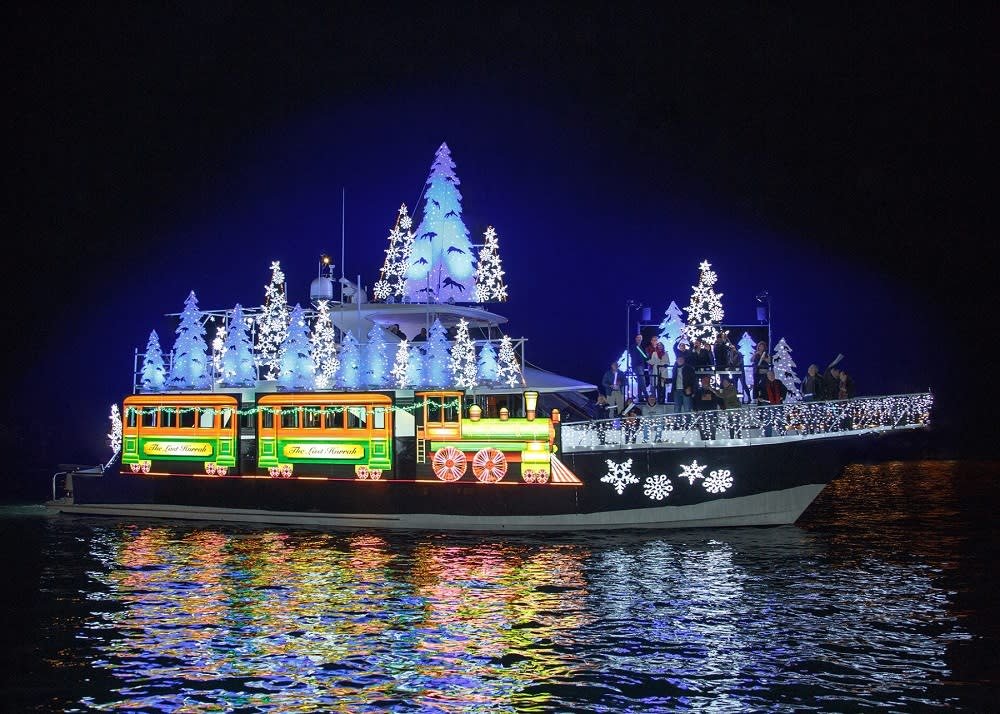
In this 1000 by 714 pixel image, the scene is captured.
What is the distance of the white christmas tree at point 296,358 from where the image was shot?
39.5m

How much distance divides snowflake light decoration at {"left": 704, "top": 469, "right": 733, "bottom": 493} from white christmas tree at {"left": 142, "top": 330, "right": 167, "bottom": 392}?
21.9m

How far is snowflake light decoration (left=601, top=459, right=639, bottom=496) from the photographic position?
103 feet

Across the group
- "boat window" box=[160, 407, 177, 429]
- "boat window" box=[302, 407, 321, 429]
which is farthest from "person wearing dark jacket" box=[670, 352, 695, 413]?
"boat window" box=[160, 407, 177, 429]

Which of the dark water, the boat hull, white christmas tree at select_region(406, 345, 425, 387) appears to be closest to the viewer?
the dark water

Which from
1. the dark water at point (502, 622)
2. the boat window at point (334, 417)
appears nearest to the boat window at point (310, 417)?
the boat window at point (334, 417)

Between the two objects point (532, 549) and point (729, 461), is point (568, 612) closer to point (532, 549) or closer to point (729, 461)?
point (532, 549)

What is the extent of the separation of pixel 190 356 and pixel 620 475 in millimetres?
18972

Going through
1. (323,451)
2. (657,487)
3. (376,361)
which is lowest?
(657,487)

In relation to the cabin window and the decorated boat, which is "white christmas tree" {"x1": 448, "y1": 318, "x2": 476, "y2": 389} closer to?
the decorated boat

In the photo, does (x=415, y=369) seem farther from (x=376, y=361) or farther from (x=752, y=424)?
(x=752, y=424)

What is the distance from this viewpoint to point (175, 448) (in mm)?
36906

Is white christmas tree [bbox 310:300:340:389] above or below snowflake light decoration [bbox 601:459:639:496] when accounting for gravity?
above

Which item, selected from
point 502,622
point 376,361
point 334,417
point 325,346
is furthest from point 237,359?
point 502,622

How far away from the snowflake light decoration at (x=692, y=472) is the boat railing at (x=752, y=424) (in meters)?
0.70
